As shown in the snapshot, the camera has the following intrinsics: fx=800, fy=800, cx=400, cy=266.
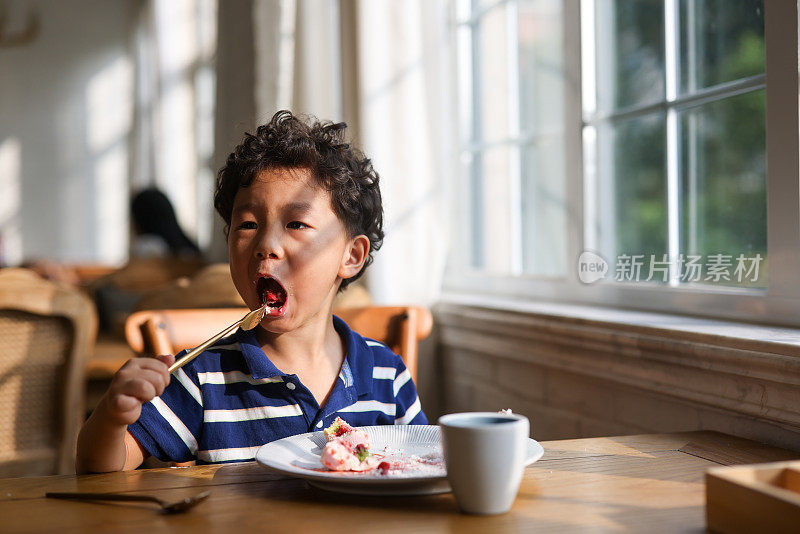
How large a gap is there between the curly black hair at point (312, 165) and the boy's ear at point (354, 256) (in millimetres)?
14

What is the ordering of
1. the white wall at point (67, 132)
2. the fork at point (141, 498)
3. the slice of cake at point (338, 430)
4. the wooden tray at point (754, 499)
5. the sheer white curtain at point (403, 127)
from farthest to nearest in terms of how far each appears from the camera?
the white wall at point (67, 132) → the sheer white curtain at point (403, 127) → the slice of cake at point (338, 430) → the fork at point (141, 498) → the wooden tray at point (754, 499)

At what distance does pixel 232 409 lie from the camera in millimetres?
1109

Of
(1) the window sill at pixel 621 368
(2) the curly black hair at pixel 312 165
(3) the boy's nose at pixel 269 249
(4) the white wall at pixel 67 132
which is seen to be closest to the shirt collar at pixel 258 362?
(3) the boy's nose at pixel 269 249

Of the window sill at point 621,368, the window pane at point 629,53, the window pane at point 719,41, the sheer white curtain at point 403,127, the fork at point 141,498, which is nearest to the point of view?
the fork at point 141,498

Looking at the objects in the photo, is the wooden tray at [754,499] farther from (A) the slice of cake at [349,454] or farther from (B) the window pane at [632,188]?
(B) the window pane at [632,188]

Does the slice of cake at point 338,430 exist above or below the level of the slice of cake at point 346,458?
above

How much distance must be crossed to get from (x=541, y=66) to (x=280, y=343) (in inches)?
47.6

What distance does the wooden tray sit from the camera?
614mm

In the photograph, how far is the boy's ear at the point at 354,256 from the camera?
125 cm

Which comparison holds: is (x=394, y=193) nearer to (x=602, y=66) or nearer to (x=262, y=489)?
(x=602, y=66)

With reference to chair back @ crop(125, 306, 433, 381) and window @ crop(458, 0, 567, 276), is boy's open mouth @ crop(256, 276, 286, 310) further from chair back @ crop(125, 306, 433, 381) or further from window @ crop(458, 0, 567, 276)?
window @ crop(458, 0, 567, 276)

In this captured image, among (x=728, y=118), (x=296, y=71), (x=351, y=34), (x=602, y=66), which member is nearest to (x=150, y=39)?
(x=296, y=71)

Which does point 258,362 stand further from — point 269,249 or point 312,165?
point 312,165

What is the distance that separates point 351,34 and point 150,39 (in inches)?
197
